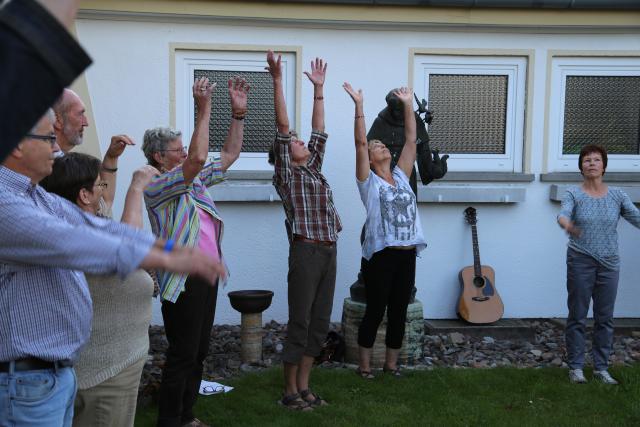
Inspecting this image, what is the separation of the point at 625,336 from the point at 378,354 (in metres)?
2.81

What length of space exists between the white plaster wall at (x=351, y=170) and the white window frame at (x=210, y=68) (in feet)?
0.43

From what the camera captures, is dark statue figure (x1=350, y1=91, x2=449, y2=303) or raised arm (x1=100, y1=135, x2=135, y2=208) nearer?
raised arm (x1=100, y1=135, x2=135, y2=208)

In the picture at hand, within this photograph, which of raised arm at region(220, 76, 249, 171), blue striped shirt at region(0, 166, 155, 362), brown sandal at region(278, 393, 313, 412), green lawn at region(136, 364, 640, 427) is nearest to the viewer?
blue striped shirt at region(0, 166, 155, 362)

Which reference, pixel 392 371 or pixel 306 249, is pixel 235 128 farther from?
pixel 392 371

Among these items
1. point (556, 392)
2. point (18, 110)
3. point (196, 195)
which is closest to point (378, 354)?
point (556, 392)

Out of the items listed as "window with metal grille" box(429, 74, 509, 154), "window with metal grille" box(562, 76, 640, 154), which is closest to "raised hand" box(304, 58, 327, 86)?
"window with metal grille" box(429, 74, 509, 154)

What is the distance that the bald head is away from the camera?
343 cm

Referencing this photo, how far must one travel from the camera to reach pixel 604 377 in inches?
231

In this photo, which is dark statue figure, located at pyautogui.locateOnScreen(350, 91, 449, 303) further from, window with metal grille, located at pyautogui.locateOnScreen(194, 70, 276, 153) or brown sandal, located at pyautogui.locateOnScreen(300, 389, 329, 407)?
window with metal grille, located at pyautogui.locateOnScreen(194, 70, 276, 153)

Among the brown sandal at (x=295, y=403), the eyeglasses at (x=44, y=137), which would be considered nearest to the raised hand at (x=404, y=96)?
the brown sandal at (x=295, y=403)

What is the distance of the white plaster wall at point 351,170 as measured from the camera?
22.9 ft

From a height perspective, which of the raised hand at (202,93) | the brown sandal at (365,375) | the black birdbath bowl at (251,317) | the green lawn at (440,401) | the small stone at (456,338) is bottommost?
the green lawn at (440,401)

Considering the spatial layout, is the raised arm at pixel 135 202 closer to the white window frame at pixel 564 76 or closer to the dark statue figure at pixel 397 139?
the dark statue figure at pixel 397 139

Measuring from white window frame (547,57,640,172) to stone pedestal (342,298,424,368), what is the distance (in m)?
2.48
